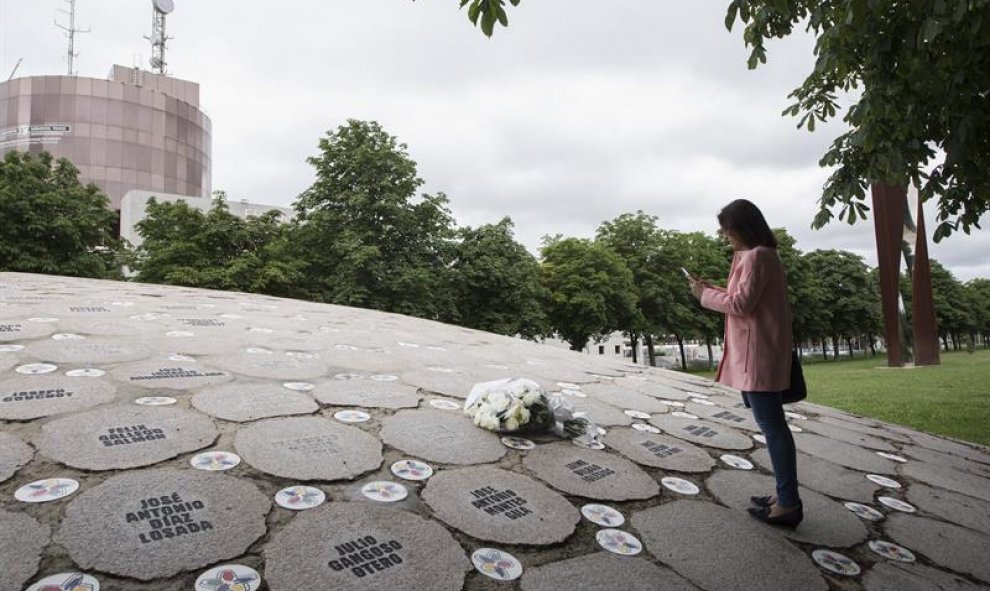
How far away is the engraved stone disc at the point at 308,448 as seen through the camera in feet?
9.62

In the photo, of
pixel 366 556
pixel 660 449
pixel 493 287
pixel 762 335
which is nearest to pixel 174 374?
pixel 366 556

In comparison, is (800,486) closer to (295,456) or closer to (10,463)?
(295,456)

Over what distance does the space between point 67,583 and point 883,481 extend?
504 centimetres

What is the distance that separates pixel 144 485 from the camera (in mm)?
2574

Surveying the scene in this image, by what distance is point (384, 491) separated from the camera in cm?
283

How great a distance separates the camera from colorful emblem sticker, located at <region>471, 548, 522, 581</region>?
230cm

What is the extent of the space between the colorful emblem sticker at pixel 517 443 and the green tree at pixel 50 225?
20.7m

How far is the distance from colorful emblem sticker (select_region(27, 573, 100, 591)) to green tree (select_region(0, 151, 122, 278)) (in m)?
20.9

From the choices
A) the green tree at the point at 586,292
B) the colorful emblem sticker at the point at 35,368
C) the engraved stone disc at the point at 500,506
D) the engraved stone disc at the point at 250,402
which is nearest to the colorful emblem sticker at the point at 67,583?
the engraved stone disc at the point at 500,506

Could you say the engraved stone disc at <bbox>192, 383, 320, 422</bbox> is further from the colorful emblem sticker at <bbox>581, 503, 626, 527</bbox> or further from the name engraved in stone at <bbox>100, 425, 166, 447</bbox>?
the colorful emblem sticker at <bbox>581, 503, 626, 527</bbox>

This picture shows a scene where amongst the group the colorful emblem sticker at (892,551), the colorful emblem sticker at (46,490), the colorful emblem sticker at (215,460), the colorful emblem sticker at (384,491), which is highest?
the colorful emblem sticker at (215,460)

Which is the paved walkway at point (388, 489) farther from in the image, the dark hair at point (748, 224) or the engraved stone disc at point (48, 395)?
the dark hair at point (748, 224)

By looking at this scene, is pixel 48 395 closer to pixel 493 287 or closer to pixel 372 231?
pixel 372 231

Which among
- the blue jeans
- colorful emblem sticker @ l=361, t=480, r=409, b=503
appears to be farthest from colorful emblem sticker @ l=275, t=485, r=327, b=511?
the blue jeans
